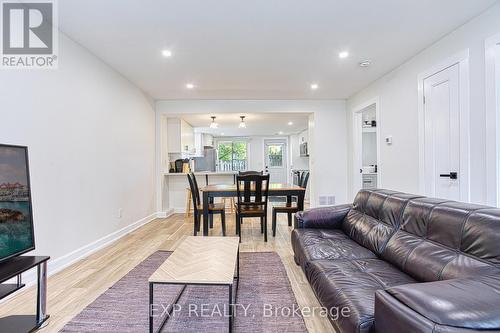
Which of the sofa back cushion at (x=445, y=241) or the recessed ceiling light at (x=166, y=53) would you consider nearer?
the sofa back cushion at (x=445, y=241)

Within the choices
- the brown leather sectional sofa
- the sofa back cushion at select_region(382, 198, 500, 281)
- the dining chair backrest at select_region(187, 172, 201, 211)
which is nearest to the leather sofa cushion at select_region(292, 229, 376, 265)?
the brown leather sectional sofa

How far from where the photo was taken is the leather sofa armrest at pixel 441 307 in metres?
0.82

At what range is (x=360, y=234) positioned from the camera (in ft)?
7.73

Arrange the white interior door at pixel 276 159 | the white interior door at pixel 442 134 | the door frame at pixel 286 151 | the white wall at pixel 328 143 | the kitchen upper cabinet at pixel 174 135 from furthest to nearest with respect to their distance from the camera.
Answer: the white interior door at pixel 276 159 → the door frame at pixel 286 151 → the kitchen upper cabinet at pixel 174 135 → the white wall at pixel 328 143 → the white interior door at pixel 442 134

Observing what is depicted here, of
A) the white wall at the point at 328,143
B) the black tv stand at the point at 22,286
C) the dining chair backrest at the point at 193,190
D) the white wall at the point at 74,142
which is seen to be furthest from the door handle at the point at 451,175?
the white wall at the point at 74,142

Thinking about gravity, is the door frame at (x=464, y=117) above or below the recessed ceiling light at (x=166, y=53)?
below

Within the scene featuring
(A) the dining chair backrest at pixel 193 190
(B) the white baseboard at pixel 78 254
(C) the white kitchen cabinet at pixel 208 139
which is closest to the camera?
(B) the white baseboard at pixel 78 254

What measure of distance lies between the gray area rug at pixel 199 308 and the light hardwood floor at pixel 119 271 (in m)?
0.10

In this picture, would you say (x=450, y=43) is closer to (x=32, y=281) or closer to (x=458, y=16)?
(x=458, y=16)

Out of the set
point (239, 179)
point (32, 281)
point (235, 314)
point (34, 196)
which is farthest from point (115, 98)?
point (235, 314)

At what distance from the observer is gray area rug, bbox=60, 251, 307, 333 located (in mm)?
1688

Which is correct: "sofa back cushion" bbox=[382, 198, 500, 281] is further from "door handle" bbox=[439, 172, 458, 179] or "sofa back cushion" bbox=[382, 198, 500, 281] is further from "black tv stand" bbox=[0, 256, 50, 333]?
"black tv stand" bbox=[0, 256, 50, 333]

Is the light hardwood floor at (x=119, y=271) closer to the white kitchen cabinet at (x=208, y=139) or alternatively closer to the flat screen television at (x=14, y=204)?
the flat screen television at (x=14, y=204)

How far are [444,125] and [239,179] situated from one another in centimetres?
250
